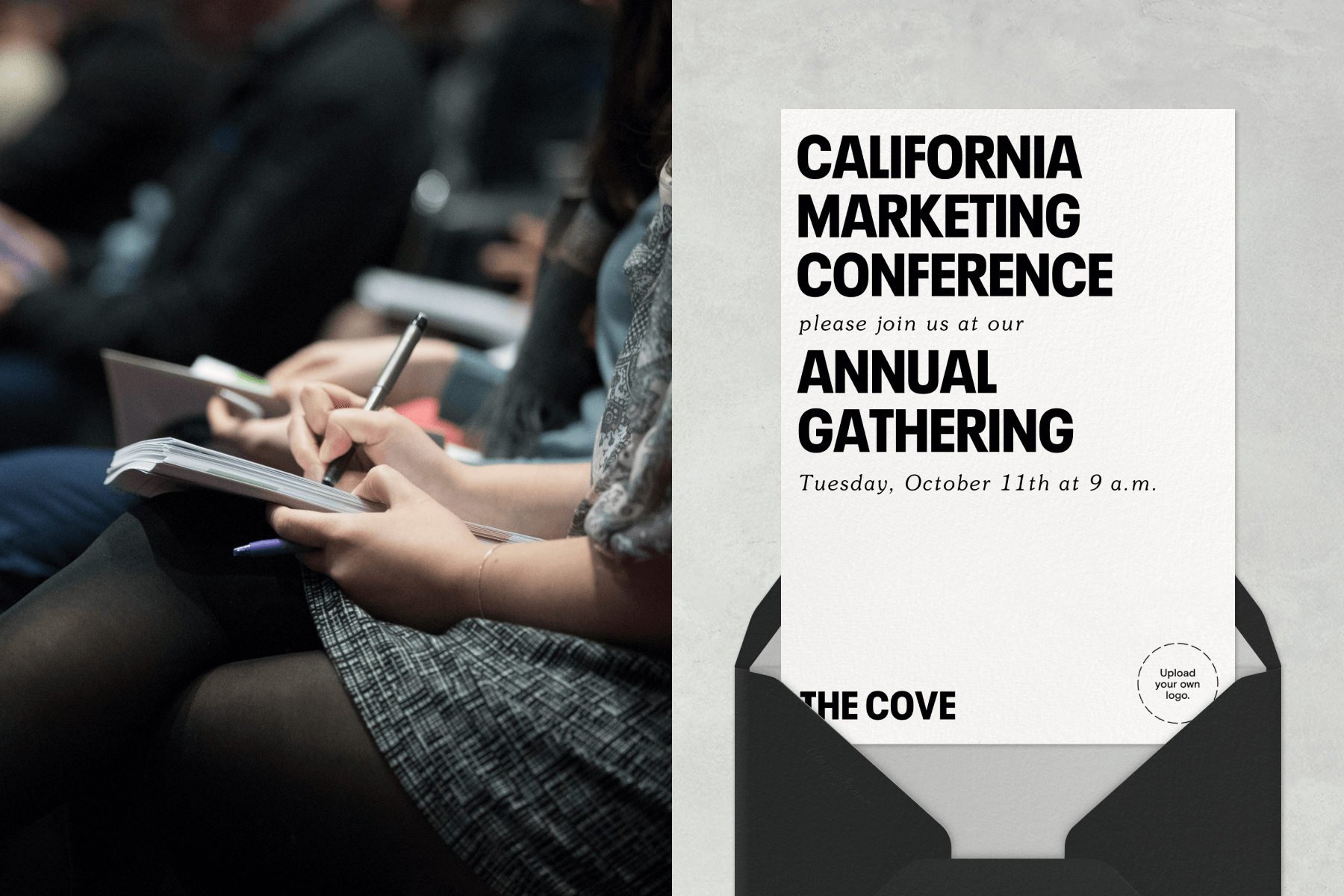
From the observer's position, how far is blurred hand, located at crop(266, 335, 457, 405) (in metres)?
1.39

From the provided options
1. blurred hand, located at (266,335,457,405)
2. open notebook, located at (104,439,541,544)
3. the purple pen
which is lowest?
the purple pen

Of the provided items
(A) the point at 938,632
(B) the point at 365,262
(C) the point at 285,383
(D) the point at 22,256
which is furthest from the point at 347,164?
(A) the point at 938,632

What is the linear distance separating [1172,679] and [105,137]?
2663mm

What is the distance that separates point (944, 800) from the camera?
77 centimetres

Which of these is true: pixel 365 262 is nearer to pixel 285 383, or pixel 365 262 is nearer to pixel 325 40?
pixel 325 40

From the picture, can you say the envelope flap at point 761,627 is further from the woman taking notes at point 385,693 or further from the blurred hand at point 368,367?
the blurred hand at point 368,367

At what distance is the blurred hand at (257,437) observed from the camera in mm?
1156

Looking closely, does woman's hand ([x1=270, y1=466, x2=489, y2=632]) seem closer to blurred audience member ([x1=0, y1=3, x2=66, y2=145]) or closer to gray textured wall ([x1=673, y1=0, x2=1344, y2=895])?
Answer: gray textured wall ([x1=673, y1=0, x2=1344, y2=895])

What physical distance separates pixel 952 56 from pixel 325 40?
171 cm

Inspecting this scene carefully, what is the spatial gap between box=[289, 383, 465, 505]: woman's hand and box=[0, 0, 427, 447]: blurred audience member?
124 centimetres

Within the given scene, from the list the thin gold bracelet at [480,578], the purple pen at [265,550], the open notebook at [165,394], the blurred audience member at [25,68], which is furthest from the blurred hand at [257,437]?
the blurred audience member at [25,68]

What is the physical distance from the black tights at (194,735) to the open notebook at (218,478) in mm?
40

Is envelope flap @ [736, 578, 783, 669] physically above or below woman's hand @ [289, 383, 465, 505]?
below

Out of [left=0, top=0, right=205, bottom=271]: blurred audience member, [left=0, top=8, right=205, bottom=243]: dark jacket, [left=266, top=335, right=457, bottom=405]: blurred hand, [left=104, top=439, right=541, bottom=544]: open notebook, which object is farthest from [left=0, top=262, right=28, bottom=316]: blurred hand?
[left=104, top=439, right=541, bottom=544]: open notebook
